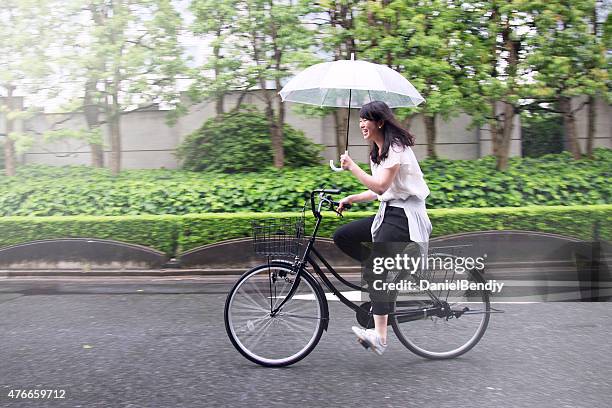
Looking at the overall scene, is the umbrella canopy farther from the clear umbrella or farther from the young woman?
the young woman

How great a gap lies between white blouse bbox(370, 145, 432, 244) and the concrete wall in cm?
884

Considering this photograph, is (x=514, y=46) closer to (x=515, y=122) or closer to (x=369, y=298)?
(x=515, y=122)

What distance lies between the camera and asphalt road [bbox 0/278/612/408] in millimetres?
3883

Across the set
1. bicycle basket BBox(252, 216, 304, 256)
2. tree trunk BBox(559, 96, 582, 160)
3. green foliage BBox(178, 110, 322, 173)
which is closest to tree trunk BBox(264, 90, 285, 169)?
green foliage BBox(178, 110, 322, 173)

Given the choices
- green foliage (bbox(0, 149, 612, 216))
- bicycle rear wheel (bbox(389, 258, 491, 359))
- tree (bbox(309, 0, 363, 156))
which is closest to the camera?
bicycle rear wheel (bbox(389, 258, 491, 359))

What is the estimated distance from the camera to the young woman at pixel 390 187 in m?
4.22

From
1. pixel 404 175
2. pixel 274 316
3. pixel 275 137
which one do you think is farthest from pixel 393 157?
pixel 275 137

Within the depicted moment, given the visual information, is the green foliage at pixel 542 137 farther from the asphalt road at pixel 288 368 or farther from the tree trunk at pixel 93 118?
the tree trunk at pixel 93 118

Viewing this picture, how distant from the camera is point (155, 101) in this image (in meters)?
12.7

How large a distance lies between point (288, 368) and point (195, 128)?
999cm

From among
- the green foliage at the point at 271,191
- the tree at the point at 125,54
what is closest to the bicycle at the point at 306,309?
the green foliage at the point at 271,191

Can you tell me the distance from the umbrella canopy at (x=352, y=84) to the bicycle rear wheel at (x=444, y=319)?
4.77 feet

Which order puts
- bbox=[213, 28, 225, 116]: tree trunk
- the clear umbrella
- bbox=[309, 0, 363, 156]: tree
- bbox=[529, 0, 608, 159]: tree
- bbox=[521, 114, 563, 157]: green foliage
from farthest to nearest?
bbox=[521, 114, 563, 157]: green foliage < bbox=[213, 28, 225, 116]: tree trunk < bbox=[309, 0, 363, 156]: tree < bbox=[529, 0, 608, 159]: tree < the clear umbrella

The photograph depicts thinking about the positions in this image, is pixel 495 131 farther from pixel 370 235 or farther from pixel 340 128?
pixel 370 235
